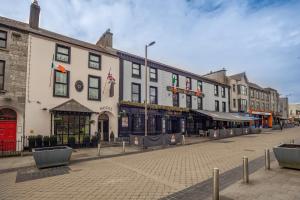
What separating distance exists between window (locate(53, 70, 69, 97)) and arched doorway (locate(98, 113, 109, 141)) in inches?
159

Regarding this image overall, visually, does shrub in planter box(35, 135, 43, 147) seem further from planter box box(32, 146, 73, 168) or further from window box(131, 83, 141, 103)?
window box(131, 83, 141, 103)

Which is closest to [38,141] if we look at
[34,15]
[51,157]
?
[51,157]

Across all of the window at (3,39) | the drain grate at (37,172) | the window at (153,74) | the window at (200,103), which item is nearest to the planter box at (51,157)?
the drain grate at (37,172)

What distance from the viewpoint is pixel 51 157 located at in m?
10.1

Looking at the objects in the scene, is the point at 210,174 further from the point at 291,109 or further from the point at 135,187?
the point at 291,109

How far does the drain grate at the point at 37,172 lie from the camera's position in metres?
8.52

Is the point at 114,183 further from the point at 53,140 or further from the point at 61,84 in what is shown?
the point at 61,84

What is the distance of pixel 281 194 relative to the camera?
5871 mm

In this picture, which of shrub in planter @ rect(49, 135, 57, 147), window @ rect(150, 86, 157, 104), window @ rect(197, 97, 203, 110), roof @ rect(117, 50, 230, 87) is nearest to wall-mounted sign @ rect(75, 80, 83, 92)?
shrub in planter @ rect(49, 135, 57, 147)

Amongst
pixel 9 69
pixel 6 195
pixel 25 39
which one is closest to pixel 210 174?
pixel 6 195

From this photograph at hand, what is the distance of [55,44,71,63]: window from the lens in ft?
57.8

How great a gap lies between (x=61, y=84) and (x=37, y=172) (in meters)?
9.75

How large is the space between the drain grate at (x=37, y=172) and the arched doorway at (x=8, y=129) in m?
5.92

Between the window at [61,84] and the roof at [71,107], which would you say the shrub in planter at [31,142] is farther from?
the window at [61,84]
